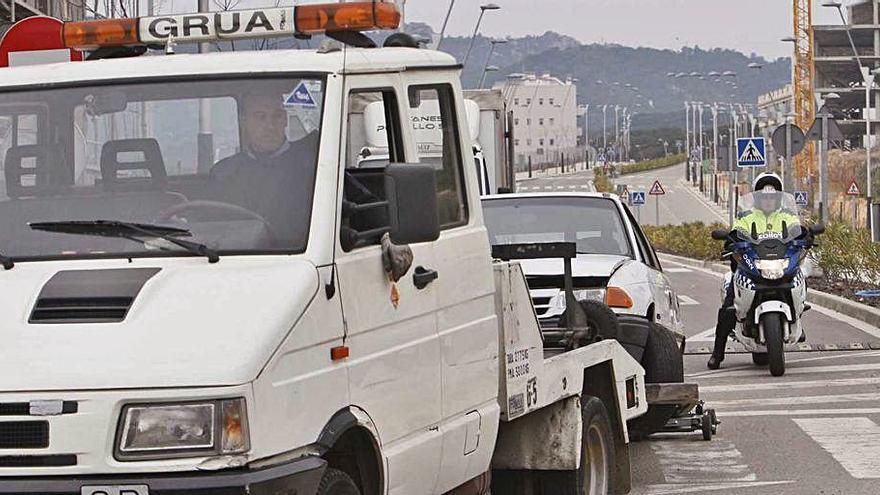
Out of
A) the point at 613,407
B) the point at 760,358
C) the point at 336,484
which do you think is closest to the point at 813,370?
the point at 760,358

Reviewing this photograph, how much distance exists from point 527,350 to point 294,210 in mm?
2099

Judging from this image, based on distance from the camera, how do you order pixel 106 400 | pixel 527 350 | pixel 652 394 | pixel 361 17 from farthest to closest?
pixel 652 394, pixel 527 350, pixel 361 17, pixel 106 400

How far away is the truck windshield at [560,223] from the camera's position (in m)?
13.4

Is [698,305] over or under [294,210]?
under

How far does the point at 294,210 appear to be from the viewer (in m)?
5.79

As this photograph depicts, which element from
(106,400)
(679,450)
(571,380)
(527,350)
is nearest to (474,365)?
(527,350)

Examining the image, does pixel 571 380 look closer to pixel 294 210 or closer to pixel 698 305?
pixel 294 210

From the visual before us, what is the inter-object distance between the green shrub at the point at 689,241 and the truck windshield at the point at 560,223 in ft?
105

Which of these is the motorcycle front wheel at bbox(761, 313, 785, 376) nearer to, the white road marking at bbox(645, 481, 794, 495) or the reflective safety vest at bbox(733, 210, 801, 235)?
the reflective safety vest at bbox(733, 210, 801, 235)

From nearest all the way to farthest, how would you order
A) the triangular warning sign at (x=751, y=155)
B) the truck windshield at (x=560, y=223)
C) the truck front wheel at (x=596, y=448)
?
the truck front wheel at (x=596, y=448), the truck windshield at (x=560, y=223), the triangular warning sign at (x=751, y=155)

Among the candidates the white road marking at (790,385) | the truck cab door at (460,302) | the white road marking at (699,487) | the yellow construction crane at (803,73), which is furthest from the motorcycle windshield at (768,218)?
the yellow construction crane at (803,73)

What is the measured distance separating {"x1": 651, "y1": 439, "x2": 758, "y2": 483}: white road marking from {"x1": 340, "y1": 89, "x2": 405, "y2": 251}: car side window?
173 inches

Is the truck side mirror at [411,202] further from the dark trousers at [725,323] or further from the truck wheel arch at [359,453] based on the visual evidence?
the dark trousers at [725,323]

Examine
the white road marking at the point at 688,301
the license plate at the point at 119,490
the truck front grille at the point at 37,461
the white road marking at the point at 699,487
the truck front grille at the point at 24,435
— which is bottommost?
the white road marking at the point at 688,301
